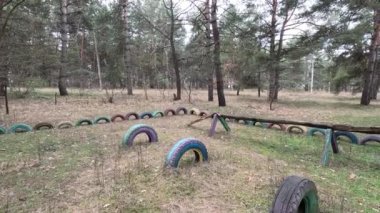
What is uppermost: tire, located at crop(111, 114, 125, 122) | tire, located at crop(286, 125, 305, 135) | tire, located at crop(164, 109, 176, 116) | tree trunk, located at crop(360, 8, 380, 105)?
tree trunk, located at crop(360, 8, 380, 105)

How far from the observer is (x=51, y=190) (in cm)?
383

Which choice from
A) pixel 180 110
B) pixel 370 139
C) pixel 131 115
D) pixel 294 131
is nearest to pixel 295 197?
pixel 370 139

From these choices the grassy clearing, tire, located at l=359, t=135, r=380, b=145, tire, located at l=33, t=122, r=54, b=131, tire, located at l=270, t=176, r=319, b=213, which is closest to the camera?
tire, located at l=270, t=176, r=319, b=213

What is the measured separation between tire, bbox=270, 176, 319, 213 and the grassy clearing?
449 mm

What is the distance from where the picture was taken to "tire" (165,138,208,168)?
4332mm

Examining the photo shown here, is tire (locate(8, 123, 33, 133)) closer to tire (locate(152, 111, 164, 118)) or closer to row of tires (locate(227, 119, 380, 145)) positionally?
tire (locate(152, 111, 164, 118))

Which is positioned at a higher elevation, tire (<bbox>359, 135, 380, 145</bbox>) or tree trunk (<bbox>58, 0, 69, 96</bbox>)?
tree trunk (<bbox>58, 0, 69, 96</bbox>)

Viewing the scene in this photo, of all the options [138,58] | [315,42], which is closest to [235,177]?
[315,42]

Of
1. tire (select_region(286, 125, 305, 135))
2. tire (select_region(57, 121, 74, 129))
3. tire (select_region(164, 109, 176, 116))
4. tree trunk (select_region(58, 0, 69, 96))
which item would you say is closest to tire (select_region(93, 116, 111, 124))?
tire (select_region(57, 121, 74, 129))

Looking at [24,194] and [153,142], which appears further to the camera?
[153,142]

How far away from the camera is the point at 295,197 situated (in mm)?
2770

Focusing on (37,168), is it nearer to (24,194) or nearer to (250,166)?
(24,194)

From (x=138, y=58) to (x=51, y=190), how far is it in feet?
64.3

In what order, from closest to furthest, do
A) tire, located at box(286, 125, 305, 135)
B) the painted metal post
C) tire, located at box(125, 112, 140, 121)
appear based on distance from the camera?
1. the painted metal post
2. tire, located at box(286, 125, 305, 135)
3. tire, located at box(125, 112, 140, 121)
